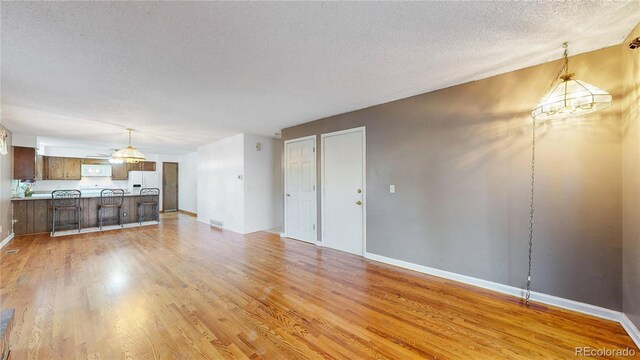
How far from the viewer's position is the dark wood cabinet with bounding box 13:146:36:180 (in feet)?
17.1

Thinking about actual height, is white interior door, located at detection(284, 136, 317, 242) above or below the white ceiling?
below

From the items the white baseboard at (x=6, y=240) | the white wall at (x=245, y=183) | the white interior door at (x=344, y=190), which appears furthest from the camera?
the white wall at (x=245, y=183)

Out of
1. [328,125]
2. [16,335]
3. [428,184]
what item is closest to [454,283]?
[428,184]

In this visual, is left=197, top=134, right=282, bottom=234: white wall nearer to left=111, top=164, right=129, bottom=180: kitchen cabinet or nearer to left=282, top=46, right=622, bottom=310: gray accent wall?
left=282, top=46, right=622, bottom=310: gray accent wall

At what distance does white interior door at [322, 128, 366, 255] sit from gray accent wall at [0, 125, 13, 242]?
6000 millimetres

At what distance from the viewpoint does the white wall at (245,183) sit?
18.6 feet

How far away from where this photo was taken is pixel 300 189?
489 centimetres

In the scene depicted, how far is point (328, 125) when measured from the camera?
431 centimetres

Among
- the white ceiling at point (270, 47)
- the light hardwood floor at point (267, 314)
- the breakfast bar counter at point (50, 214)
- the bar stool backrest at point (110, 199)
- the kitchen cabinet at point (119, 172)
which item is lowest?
the light hardwood floor at point (267, 314)

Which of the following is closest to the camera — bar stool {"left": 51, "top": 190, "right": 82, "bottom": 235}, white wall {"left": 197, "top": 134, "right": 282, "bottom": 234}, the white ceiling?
the white ceiling

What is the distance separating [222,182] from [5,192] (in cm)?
397

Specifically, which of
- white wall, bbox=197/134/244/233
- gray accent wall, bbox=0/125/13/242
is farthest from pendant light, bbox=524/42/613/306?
gray accent wall, bbox=0/125/13/242

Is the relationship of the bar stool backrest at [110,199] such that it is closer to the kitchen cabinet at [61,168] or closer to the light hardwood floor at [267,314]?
the kitchen cabinet at [61,168]

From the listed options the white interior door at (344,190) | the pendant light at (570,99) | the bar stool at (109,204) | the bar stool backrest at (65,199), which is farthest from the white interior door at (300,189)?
the bar stool backrest at (65,199)
